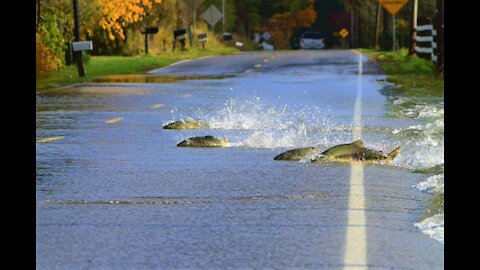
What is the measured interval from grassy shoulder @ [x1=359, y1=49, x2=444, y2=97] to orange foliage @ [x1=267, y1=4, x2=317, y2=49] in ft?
295

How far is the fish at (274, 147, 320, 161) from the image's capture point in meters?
16.3

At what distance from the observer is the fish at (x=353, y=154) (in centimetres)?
1611

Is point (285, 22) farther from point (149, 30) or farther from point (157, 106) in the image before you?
point (157, 106)

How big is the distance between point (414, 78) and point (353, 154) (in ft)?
72.7

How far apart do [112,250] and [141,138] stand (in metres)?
9.87

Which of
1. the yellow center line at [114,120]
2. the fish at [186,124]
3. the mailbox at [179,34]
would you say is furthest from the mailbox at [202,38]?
the fish at [186,124]

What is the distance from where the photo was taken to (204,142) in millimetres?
18250

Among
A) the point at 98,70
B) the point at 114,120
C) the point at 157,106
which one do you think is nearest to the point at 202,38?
the point at 98,70

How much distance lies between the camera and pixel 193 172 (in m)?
15.1

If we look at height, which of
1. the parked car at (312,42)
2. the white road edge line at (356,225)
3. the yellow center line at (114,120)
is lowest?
the parked car at (312,42)

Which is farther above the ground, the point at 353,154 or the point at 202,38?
the point at 353,154

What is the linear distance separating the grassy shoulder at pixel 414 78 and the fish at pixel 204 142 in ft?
41.2

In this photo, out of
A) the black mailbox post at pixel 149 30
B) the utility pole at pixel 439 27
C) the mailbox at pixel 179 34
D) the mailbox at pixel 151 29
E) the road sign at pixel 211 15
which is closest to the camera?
the utility pole at pixel 439 27

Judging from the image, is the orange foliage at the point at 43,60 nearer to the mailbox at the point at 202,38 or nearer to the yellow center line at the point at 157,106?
the yellow center line at the point at 157,106
